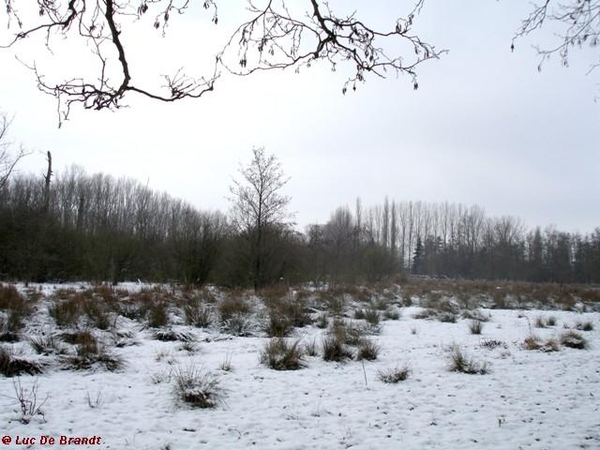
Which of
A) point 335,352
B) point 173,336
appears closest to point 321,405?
point 335,352

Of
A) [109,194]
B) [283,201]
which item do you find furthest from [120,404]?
[109,194]

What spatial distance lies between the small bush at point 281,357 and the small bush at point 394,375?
4.06 feet

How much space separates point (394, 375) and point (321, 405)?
151cm

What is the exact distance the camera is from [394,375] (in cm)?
597

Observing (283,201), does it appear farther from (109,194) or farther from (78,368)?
(109,194)

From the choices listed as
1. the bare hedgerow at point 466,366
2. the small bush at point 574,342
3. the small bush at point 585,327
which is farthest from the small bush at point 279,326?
the small bush at point 585,327

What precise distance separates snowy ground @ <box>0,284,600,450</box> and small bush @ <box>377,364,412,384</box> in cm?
10

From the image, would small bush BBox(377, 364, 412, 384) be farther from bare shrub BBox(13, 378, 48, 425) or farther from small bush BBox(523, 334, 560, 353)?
bare shrub BBox(13, 378, 48, 425)

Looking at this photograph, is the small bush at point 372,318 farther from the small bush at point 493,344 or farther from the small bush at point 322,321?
the small bush at point 493,344

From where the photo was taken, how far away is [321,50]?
3.07 m

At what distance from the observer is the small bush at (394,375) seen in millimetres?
5854

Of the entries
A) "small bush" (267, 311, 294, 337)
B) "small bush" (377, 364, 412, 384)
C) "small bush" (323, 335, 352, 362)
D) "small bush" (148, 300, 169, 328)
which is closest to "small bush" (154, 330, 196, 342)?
"small bush" (148, 300, 169, 328)

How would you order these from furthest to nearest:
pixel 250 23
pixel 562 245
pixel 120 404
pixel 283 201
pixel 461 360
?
pixel 562 245
pixel 283 201
pixel 461 360
pixel 120 404
pixel 250 23

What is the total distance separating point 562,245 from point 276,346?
66.6m
